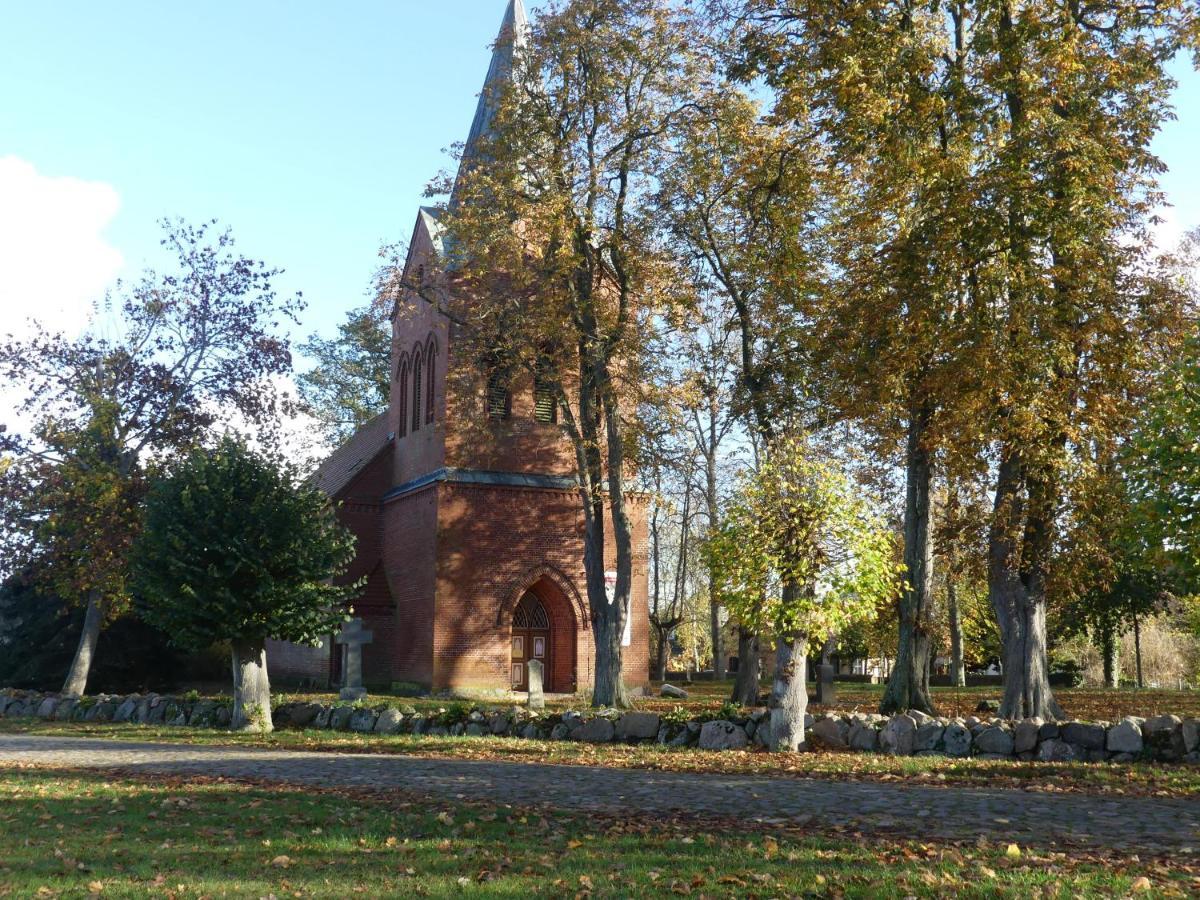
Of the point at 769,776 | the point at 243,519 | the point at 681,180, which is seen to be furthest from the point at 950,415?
the point at 243,519

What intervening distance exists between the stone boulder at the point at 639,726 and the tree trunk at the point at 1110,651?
85.3ft

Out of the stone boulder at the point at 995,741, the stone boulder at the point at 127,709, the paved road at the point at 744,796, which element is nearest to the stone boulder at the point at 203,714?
the stone boulder at the point at 127,709

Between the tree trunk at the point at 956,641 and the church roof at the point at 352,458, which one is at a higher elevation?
the church roof at the point at 352,458

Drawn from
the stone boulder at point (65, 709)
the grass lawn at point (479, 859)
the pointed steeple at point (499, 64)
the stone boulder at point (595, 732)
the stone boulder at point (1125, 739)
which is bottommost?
the stone boulder at point (65, 709)

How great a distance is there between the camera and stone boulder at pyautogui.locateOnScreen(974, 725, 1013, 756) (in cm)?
1453

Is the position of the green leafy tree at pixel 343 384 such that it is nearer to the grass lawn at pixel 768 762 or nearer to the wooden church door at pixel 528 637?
the wooden church door at pixel 528 637

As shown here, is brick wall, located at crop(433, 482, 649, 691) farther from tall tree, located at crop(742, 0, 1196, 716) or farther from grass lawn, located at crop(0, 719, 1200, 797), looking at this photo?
tall tree, located at crop(742, 0, 1196, 716)

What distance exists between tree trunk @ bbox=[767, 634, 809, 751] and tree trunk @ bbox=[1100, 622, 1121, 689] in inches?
1041

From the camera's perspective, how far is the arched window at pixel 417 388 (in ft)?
113

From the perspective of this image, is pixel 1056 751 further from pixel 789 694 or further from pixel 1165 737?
pixel 789 694

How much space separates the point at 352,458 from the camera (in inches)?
1607

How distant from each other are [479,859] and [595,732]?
1060 centimetres

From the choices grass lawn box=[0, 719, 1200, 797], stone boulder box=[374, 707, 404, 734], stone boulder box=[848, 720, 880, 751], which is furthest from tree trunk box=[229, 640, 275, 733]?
stone boulder box=[848, 720, 880, 751]

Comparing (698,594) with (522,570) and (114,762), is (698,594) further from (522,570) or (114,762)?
(114,762)
